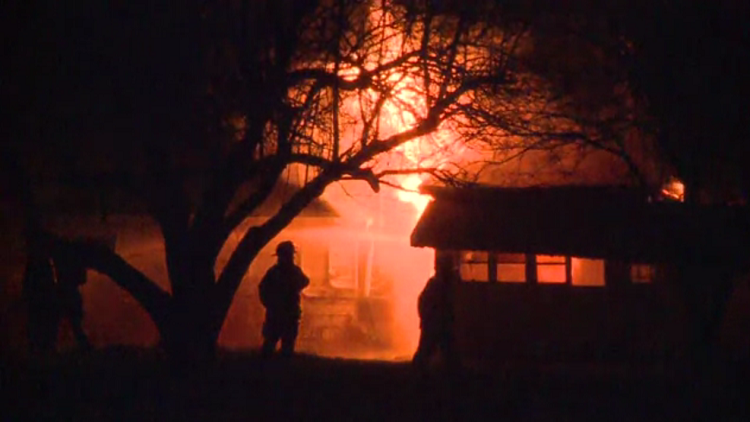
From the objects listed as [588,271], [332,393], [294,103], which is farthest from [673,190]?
[332,393]

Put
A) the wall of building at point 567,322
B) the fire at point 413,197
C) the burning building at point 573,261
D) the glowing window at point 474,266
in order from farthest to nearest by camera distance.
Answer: the fire at point 413,197 → the glowing window at point 474,266 → the wall of building at point 567,322 → the burning building at point 573,261

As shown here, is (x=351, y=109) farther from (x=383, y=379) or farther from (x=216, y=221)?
(x=383, y=379)

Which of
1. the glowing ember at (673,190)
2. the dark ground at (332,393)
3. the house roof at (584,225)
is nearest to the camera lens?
the dark ground at (332,393)

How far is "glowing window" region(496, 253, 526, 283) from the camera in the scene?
19.6m

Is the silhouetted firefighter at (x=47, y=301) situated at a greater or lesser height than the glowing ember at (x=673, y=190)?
lesser

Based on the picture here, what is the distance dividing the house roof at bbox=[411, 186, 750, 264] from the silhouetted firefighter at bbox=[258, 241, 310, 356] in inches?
115

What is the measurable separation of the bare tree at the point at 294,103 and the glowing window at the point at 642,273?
20.0ft

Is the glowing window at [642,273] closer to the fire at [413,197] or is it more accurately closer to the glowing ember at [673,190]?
the glowing ember at [673,190]

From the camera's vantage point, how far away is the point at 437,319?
622 inches

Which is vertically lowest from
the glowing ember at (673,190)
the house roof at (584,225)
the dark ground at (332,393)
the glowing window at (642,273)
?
the dark ground at (332,393)

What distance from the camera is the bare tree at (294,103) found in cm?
1305

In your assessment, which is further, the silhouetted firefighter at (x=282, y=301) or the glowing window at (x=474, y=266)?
the glowing window at (x=474, y=266)

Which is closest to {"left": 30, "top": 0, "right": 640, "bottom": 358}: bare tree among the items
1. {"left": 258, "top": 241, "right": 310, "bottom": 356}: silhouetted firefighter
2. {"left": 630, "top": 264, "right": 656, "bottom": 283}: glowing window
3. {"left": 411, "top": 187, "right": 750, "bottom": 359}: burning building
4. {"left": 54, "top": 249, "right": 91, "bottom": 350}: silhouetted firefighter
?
{"left": 258, "top": 241, "right": 310, "bottom": 356}: silhouetted firefighter

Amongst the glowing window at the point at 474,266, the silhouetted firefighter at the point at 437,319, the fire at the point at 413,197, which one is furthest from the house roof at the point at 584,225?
the fire at the point at 413,197
